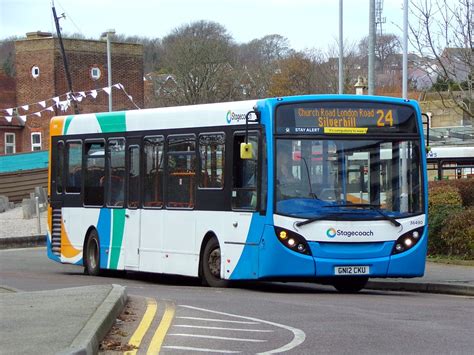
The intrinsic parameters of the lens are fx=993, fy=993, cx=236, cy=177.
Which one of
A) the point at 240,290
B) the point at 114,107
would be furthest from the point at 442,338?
the point at 114,107

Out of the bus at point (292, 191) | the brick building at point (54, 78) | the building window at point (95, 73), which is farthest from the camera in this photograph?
the building window at point (95, 73)

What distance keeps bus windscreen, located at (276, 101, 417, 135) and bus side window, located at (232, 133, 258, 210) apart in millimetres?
641

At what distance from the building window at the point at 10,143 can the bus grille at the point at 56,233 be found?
1503 inches

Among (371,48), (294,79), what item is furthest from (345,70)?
(371,48)

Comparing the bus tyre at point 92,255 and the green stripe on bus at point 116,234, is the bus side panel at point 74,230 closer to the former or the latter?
the bus tyre at point 92,255

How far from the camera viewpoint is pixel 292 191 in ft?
50.2

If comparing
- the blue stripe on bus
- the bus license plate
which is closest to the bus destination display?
the bus license plate

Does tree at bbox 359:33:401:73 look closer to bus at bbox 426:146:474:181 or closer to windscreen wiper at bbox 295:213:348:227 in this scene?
bus at bbox 426:146:474:181

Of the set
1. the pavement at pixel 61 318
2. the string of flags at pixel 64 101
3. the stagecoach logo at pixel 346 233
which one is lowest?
the pavement at pixel 61 318

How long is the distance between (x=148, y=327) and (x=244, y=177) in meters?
5.47

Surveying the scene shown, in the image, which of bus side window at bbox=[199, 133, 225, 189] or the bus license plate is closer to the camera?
the bus license plate

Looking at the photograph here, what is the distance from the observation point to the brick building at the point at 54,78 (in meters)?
56.7

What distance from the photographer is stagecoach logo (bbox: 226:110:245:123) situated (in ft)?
52.6

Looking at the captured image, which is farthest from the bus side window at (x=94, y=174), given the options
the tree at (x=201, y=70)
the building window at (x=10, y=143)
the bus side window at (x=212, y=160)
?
the building window at (x=10, y=143)
